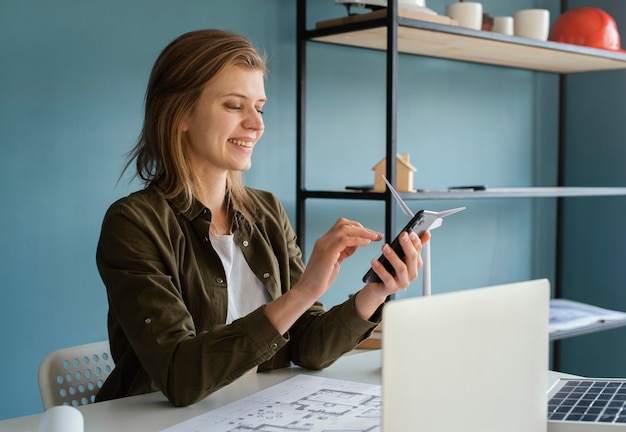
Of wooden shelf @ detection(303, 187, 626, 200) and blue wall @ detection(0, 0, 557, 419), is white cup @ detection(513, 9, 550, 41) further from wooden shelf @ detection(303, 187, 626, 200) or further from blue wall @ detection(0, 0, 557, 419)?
wooden shelf @ detection(303, 187, 626, 200)

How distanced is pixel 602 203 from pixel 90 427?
2692 mm

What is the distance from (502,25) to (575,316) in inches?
43.1

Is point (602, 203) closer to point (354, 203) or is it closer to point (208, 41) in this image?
point (354, 203)

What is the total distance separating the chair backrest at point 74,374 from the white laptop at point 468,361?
929mm

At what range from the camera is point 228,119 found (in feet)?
5.25

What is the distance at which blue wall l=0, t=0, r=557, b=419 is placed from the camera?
2.14 meters

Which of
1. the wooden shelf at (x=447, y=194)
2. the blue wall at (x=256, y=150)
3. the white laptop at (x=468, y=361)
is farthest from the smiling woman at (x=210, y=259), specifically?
the wooden shelf at (x=447, y=194)

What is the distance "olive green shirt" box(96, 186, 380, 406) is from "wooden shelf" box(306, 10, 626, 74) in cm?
93

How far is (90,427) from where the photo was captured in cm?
119

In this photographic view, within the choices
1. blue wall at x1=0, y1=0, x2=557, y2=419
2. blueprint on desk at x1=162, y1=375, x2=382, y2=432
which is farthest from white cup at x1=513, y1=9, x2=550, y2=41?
blueprint on desk at x1=162, y1=375, x2=382, y2=432

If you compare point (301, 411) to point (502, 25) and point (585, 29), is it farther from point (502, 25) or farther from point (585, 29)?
point (585, 29)

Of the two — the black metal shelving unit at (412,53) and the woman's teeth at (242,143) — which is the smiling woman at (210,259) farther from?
the black metal shelving unit at (412,53)

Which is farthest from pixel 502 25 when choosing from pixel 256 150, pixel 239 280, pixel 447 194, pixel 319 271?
pixel 319 271

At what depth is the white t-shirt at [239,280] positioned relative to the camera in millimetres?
1613
